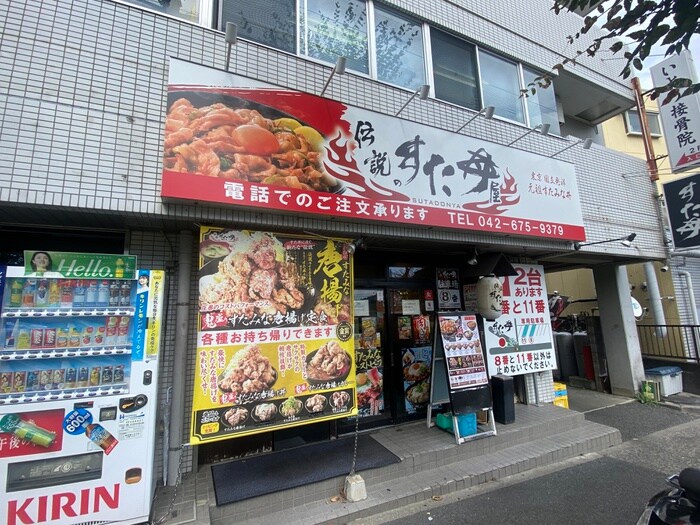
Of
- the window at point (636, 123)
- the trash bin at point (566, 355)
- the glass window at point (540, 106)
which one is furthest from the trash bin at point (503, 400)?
the window at point (636, 123)

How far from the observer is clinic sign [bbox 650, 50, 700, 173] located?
7.61 metres

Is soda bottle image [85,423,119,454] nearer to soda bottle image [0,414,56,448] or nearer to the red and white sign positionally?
soda bottle image [0,414,56,448]

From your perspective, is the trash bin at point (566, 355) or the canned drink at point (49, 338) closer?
the canned drink at point (49, 338)

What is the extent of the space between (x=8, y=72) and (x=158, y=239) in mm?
2096

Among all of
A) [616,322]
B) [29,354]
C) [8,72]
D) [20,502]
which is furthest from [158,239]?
[616,322]

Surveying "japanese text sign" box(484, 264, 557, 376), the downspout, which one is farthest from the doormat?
"japanese text sign" box(484, 264, 557, 376)

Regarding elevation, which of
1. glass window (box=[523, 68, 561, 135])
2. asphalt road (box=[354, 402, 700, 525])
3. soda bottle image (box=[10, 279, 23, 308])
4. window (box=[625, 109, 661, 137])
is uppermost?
window (box=[625, 109, 661, 137])

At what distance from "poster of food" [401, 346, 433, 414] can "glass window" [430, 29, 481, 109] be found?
4.70 meters

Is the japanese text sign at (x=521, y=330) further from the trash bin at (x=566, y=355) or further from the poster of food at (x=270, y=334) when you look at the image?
the trash bin at (x=566, y=355)

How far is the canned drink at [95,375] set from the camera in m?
3.30

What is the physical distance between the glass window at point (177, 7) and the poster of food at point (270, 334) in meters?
2.82

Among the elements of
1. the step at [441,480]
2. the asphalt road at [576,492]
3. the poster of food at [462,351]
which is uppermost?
the poster of food at [462,351]

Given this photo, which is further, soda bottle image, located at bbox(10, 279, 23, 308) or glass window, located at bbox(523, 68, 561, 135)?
glass window, located at bbox(523, 68, 561, 135)

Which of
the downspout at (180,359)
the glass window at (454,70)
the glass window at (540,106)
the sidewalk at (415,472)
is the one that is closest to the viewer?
the sidewalk at (415,472)
